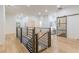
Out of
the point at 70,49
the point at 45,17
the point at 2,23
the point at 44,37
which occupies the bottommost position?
the point at 70,49

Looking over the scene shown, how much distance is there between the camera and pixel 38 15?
2408mm

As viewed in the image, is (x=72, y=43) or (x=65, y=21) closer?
(x=72, y=43)

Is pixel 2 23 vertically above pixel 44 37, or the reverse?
pixel 2 23

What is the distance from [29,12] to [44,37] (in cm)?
103
